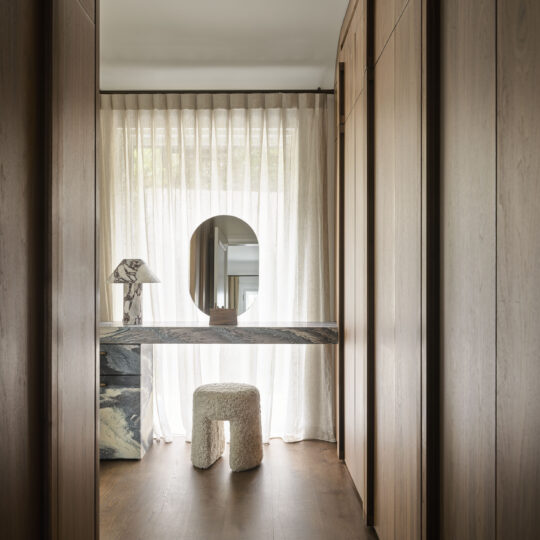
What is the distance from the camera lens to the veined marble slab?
3371 millimetres

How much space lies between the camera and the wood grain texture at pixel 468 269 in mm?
1114

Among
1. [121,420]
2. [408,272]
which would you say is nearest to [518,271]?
[408,272]

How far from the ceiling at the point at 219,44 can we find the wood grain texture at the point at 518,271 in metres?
2.36

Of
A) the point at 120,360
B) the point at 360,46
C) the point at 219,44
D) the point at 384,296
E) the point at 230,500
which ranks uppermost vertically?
the point at 219,44

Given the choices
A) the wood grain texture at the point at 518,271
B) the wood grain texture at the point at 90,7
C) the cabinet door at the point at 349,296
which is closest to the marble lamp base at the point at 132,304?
the cabinet door at the point at 349,296

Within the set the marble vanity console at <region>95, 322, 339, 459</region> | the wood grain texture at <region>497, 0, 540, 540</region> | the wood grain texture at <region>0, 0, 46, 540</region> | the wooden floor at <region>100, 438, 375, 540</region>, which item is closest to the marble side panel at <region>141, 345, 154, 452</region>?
the marble vanity console at <region>95, 322, 339, 459</region>

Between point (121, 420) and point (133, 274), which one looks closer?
point (121, 420)

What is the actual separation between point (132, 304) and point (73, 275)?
204 cm

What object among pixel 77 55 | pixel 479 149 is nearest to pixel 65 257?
pixel 77 55

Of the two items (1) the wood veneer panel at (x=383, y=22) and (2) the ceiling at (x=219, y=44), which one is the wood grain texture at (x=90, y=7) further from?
(2) the ceiling at (x=219, y=44)

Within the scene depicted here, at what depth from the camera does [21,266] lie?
129 centimetres

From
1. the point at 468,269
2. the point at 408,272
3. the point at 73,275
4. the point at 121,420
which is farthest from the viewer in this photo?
the point at 121,420

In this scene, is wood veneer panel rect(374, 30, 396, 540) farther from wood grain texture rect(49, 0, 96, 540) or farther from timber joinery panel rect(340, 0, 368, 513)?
wood grain texture rect(49, 0, 96, 540)

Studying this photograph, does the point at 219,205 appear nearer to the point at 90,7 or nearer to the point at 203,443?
the point at 203,443
